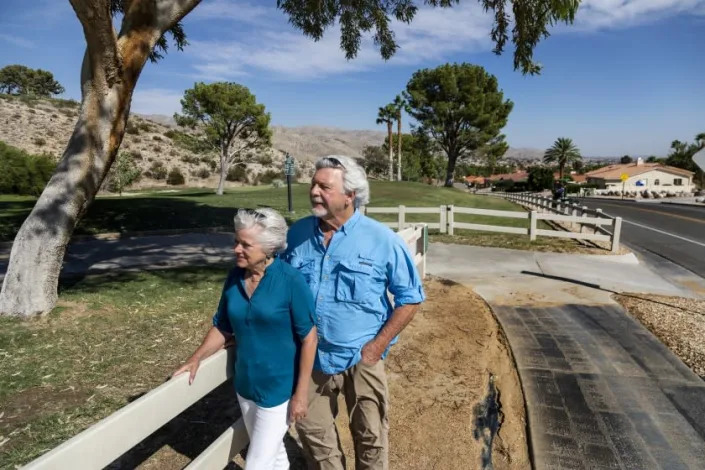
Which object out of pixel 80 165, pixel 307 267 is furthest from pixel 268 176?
pixel 307 267

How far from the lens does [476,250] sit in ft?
38.1

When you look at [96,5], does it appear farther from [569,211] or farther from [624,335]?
[569,211]

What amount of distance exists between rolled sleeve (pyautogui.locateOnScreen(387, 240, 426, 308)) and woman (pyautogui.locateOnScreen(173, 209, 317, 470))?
54cm

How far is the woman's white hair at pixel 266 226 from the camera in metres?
2.20

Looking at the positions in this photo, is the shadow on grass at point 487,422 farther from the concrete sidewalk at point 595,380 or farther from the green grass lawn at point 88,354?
the green grass lawn at point 88,354

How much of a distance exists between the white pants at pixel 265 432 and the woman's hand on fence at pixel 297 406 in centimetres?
3

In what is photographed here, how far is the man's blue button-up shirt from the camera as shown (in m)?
2.44

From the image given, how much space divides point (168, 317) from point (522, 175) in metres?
109

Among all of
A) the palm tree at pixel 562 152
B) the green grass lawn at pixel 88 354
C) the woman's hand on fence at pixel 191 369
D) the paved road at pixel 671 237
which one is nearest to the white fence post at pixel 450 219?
the paved road at pixel 671 237

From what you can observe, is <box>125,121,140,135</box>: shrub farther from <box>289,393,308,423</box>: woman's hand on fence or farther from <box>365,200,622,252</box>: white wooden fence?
<box>289,393,308,423</box>: woman's hand on fence

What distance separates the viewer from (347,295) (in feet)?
7.98

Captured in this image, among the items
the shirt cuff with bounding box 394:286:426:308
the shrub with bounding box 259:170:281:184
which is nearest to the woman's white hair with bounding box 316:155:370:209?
the shirt cuff with bounding box 394:286:426:308

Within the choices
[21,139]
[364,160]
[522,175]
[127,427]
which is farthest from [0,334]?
[522,175]

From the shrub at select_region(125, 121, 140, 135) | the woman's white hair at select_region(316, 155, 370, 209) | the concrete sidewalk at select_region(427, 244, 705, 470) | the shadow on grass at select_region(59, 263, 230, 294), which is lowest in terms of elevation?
the concrete sidewalk at select_region(427, 244, 705, 470)
